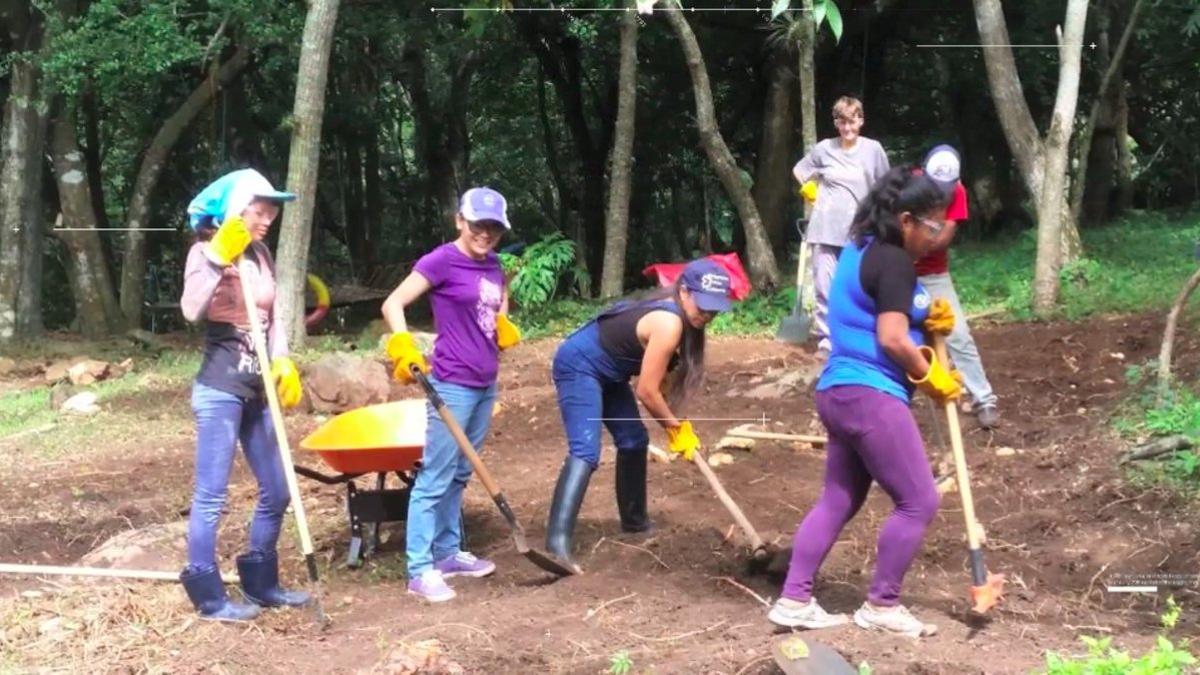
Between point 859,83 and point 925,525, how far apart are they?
15.6 m

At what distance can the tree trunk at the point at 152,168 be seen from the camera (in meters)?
Answer: 16.5

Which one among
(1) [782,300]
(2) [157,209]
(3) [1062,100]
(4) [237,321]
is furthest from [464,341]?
(2) [157,209]

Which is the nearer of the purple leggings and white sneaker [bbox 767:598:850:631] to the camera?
the purple leggings

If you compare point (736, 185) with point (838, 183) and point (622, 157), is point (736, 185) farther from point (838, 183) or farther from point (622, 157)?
point (838, 183)

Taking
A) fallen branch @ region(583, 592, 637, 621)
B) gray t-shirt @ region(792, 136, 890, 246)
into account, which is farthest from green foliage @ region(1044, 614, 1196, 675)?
gray t-shirt @ region(792, 136, 890, 246)

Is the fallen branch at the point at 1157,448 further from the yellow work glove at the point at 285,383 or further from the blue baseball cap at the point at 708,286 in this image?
the yellow work glove at the point at 285,383

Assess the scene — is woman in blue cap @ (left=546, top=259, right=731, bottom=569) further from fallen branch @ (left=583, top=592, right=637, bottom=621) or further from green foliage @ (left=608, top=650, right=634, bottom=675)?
green foliage @ (left=608, top=650, right=634, bottom=675)

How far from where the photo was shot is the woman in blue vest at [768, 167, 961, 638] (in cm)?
391

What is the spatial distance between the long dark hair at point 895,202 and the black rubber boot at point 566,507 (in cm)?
170

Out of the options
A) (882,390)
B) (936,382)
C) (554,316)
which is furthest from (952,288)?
(554,316)

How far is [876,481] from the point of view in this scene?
397cm

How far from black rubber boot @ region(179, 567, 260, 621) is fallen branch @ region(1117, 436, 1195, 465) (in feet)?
13.4

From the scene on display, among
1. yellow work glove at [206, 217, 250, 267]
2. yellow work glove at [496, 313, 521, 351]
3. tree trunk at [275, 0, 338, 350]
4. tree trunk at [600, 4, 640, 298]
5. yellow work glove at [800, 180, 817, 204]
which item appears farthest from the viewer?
tree trunk at [600, 4, 640, 298]

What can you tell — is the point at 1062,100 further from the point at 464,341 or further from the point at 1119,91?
the point at 1119,91
